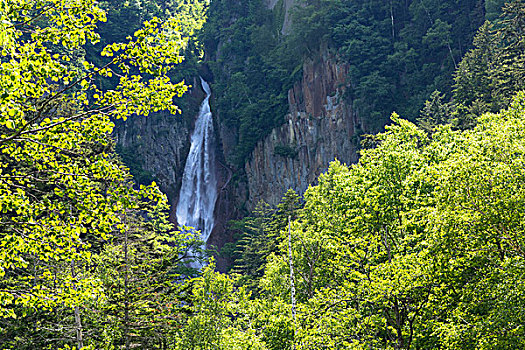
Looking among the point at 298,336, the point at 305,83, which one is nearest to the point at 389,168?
the point at 298,336

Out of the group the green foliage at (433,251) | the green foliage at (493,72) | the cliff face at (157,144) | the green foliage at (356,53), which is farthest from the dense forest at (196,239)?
the cliff face at (157,144)

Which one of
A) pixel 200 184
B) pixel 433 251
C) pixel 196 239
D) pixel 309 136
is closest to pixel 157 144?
pixel 200 184

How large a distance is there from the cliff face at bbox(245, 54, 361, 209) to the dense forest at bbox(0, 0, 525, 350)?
43.6ft

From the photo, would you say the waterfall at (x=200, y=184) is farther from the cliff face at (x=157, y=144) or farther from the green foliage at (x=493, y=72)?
the green foliage at (x=493, y=72)

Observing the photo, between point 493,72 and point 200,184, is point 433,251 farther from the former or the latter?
point 200,184

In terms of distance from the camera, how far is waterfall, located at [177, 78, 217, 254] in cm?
5119

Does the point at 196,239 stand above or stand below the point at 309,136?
below

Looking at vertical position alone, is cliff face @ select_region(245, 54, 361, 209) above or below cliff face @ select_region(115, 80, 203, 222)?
below

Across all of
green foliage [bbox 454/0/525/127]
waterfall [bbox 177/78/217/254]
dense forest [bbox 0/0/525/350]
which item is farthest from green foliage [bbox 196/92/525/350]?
waterfall [bbox 177/78/217/254]

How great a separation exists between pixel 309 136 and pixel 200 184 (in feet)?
52.6

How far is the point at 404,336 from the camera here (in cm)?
1102

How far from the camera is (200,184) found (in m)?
53.5

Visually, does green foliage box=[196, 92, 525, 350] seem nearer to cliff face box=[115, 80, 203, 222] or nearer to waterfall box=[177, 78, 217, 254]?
waterfall box=[177, 78, 217, 254]

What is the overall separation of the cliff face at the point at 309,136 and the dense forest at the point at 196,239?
13276mm
